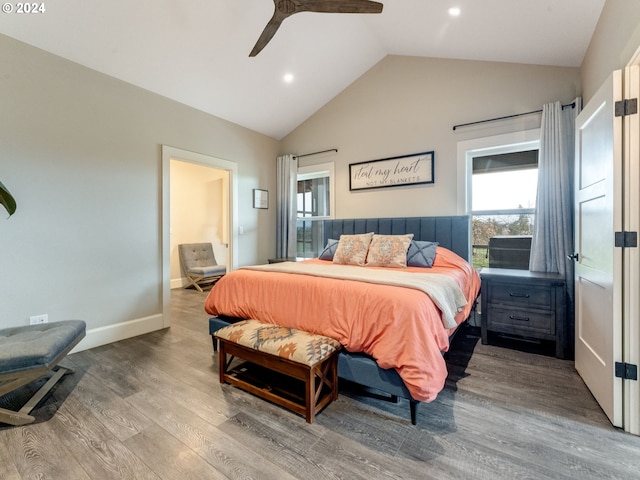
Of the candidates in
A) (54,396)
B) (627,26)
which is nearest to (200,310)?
(54,396)

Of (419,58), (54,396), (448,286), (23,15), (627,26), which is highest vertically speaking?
(419,58)

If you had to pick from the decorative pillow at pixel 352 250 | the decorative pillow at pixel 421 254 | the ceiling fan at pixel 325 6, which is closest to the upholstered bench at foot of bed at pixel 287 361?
the decorative pillow at pixel 352 250

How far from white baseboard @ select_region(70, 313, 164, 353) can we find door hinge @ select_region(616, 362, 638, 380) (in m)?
3.97

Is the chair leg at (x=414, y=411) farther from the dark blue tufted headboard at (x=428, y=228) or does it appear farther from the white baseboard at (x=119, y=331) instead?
the white baseboard at (x=119, y=331)

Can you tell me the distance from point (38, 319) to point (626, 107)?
14.8 ft

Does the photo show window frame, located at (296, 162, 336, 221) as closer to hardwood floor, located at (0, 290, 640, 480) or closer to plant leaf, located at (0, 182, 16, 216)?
hardwood floor, located at (0, 290, 640, 480)

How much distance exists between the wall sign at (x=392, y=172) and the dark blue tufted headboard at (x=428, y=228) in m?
0.51

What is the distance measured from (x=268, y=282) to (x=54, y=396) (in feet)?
5.32

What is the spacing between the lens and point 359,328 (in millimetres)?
1802

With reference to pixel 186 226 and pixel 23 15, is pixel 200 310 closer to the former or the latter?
pixel 186 226

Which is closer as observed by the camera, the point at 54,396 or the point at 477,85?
the point at 54,396

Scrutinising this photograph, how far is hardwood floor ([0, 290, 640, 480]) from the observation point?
1.35m

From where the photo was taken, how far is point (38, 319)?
253cm

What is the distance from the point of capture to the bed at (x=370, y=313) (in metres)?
1.60
